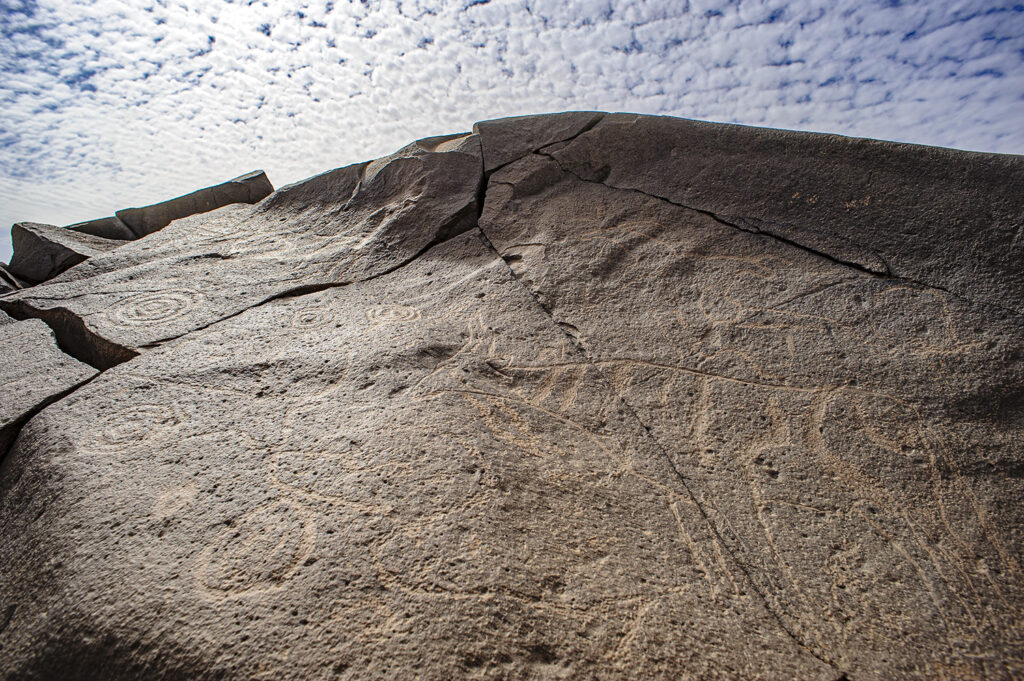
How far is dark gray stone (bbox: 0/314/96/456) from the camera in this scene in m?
1.74

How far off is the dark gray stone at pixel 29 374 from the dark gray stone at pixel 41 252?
1.69m

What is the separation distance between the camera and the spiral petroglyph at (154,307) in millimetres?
2266

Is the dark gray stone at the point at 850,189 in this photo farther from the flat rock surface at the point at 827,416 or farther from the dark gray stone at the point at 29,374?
the dark gray stone at the point at 29,374

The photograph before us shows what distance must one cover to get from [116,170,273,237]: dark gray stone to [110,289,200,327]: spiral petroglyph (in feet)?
6.39

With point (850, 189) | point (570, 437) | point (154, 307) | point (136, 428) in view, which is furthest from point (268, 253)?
point (850, 189)

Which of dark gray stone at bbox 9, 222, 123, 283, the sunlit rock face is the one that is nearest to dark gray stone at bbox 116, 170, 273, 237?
dark gray stone at bbox 9, 222, 123, 283

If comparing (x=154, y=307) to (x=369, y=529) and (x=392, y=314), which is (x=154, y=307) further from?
(x=369, y=529)

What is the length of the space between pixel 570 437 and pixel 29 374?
2021 mm

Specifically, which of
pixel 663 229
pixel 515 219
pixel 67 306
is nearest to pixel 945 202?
pixel 663 229

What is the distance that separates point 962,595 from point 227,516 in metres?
1.70

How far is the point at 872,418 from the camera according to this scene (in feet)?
5.01

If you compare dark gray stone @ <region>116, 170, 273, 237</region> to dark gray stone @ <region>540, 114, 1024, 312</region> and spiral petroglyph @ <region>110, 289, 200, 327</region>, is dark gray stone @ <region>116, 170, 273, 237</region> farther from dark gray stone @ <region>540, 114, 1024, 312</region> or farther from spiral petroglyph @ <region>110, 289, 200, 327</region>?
dark gray stone @ <region>540, 114, 1024, 312</region>

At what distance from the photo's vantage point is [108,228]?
4742 millimetres

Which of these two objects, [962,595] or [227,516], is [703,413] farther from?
[227,516]
